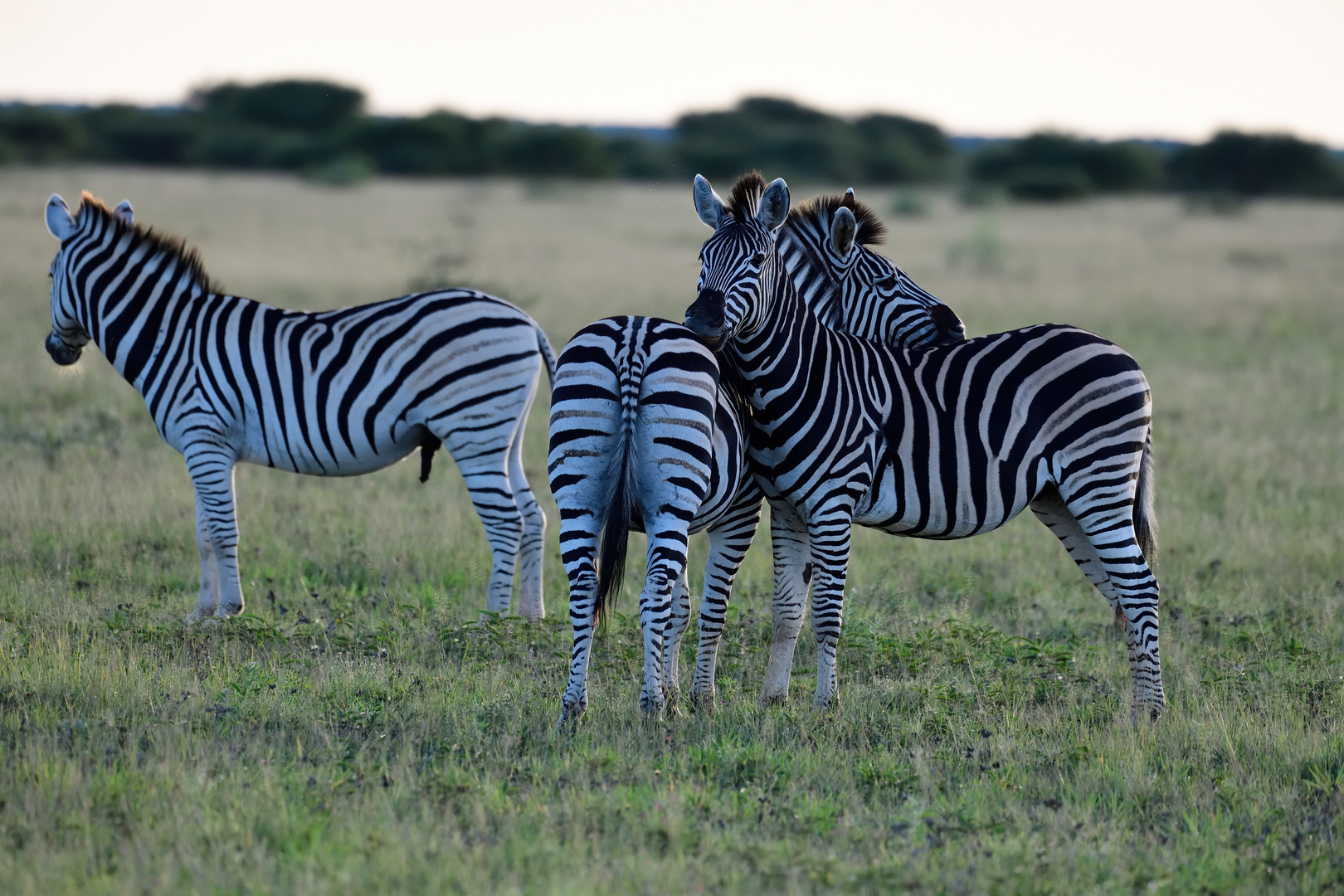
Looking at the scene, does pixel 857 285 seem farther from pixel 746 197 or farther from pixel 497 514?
pixel 497 514

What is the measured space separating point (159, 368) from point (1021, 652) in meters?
5.37

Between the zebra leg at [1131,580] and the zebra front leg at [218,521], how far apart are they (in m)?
4.76

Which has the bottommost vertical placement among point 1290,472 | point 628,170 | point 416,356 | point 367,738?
point 367,738

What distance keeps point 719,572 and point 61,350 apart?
188 inches

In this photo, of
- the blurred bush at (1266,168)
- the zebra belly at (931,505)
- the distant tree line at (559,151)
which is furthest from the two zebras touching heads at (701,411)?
the blurred bush at (1266,168)

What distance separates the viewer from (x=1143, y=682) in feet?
19.0

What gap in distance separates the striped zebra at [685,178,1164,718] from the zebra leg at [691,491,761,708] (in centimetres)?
15

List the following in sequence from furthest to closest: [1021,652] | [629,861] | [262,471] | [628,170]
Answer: [628,170], [262,471], [1021,652], [629,861]

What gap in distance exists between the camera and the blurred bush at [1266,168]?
5741 cm

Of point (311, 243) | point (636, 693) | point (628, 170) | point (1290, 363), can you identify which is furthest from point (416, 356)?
point (628, 170)

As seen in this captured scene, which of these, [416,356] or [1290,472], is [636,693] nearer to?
[416,356]

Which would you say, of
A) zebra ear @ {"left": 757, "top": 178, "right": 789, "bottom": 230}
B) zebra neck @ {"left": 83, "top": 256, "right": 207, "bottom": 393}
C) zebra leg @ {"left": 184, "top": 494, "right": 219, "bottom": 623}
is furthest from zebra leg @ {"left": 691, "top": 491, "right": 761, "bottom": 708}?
zebra neck @ {"left": 83, "top": 256, "right": 207, "bottom": 393}

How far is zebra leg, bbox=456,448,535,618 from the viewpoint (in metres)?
7.00

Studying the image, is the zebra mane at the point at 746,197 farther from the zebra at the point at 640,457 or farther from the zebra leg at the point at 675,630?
the zebra leg at the point at 675,630
